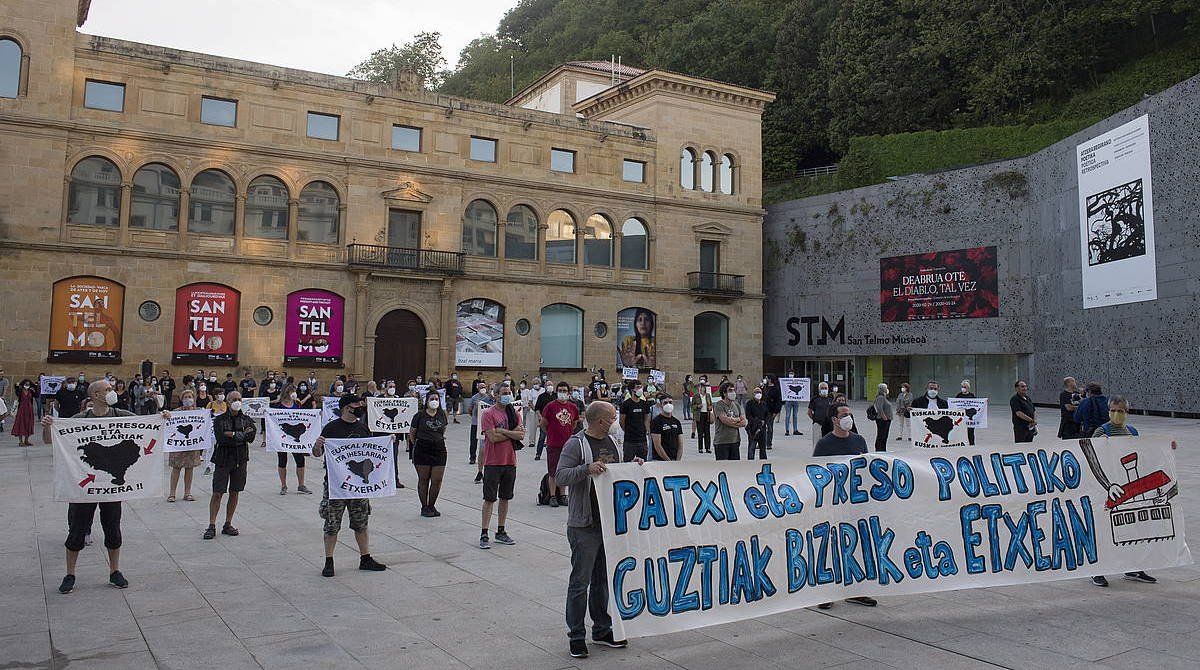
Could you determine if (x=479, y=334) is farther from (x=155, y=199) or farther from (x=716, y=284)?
(x=155, y=199)

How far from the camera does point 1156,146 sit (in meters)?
27.8

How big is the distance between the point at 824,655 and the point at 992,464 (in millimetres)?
2793

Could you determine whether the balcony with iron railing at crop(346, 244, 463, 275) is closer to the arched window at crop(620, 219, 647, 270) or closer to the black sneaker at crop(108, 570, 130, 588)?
the arched window at crop(620, 219, 647, 270)

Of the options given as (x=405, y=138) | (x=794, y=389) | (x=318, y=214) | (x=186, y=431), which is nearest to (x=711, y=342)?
(x=405, y=138)

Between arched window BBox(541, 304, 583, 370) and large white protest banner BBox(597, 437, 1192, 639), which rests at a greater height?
arched window BBox(541, 304, 583, 370)

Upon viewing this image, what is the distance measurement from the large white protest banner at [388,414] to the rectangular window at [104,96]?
80.1 feet

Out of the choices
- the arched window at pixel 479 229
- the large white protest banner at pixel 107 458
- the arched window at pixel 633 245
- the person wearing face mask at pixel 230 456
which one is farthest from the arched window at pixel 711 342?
the large white protest banner at pixel 107 458

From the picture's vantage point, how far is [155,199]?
33.2m

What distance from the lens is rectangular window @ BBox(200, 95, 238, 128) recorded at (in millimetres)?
33875

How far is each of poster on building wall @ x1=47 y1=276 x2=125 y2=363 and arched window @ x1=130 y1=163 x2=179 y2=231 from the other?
2.84 m

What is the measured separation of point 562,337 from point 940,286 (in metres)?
18.5

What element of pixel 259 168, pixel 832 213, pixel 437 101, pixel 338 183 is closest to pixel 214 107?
pixel 259 168

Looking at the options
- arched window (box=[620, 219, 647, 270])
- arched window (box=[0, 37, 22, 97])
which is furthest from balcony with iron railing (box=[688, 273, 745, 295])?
arched window (box=[0, 37, 22, 97])

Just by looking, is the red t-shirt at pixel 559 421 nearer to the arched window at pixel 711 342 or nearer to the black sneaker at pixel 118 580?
the black sneaker at pixel 118 580
